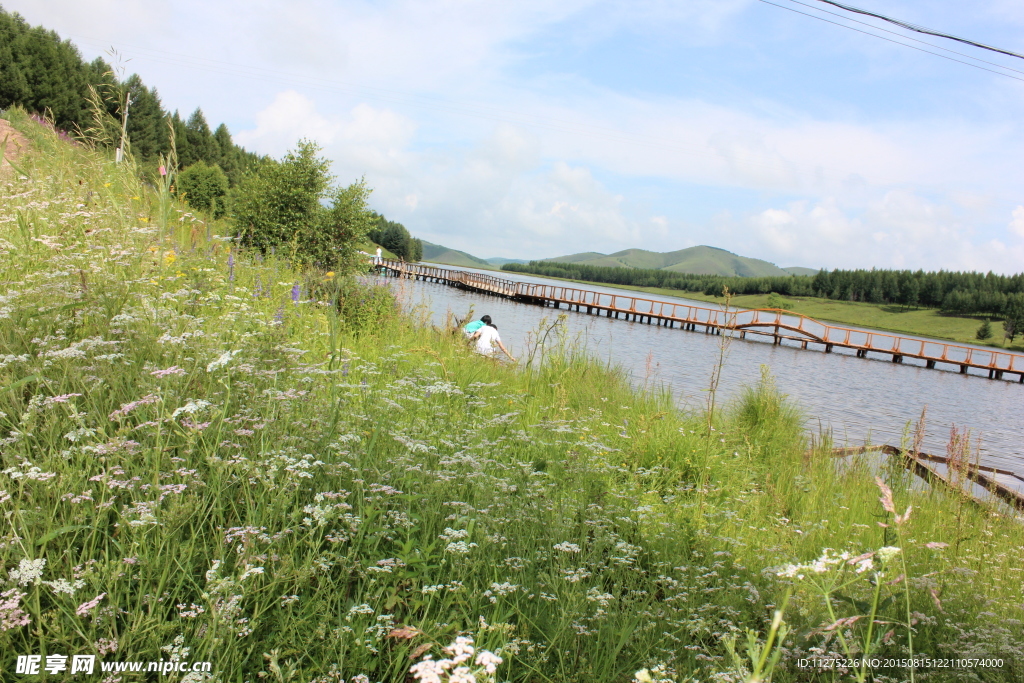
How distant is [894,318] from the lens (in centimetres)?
10931

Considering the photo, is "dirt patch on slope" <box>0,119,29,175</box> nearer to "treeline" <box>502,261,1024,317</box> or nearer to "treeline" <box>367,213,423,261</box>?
"treeline" <box>502,261,1024,317</box>

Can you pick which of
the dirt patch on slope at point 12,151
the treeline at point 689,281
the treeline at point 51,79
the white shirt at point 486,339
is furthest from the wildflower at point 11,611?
the treeline at point 689,281

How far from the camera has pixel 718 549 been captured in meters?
2.88

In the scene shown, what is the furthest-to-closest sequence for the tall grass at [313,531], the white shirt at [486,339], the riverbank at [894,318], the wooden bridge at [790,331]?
the riverbank at [894,318], the wooden bridge at [790,331], the white shirt at [486,339], the tall grass at [313,531]

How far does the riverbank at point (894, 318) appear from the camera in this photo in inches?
3735

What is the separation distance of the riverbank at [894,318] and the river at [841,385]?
62807mm

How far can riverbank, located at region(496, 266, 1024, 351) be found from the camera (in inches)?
3735

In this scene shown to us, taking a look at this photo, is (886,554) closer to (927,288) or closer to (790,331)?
(790,331)

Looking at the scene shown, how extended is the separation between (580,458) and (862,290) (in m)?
140

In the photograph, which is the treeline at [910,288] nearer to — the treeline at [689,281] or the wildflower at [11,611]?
the treeline at [689,281]

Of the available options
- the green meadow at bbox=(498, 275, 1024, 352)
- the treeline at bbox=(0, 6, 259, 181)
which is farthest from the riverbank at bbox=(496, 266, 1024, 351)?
the treeline at bbox=(0, 6, 259, 181)

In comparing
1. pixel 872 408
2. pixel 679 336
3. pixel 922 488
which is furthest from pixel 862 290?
pixel 922 488

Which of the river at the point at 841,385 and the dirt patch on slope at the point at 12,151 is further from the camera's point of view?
the river at the point at 841,385

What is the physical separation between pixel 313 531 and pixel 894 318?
131m
